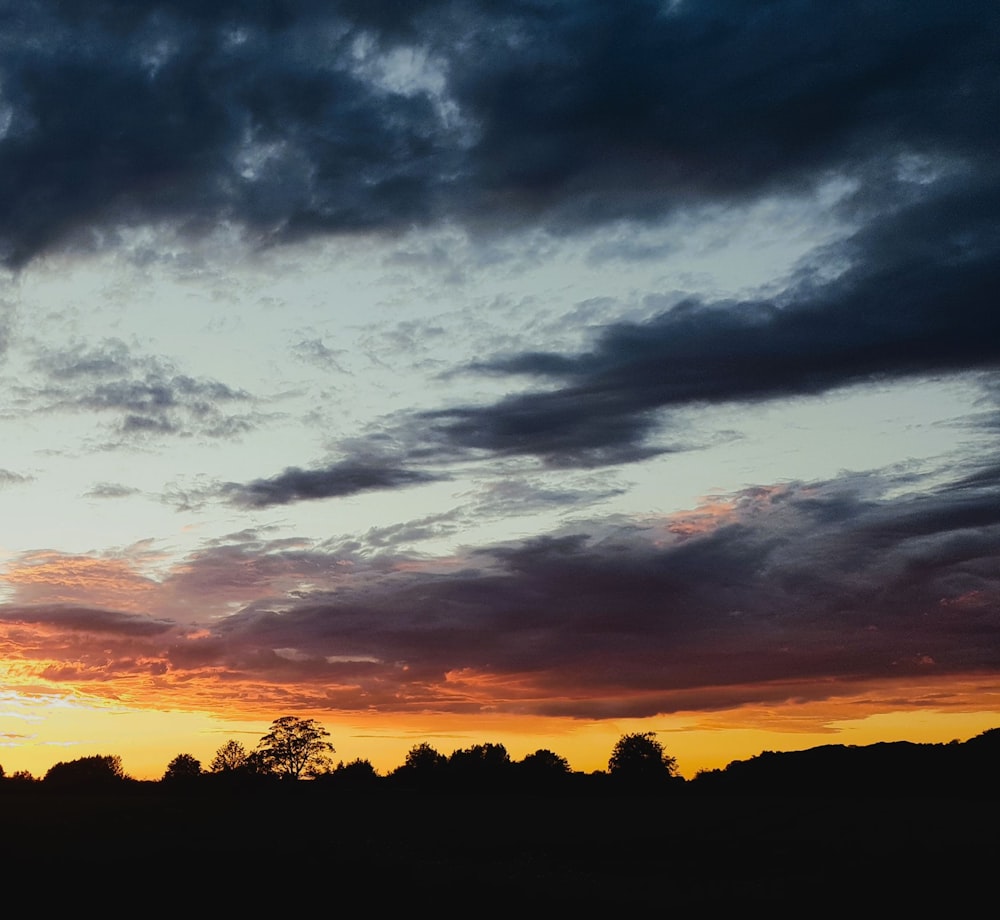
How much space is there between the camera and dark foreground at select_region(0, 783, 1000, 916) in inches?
2104

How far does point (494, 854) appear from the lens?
252ft

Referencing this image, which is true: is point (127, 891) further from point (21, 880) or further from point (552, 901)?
point (552, 901)

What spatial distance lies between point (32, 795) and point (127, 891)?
70.5 metres

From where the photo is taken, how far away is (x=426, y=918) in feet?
162

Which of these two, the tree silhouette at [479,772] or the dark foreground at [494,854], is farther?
the tree silhouette at [479,772]

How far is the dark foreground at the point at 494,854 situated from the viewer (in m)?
53.4

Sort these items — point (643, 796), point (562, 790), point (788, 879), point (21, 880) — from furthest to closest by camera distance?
point (562, 790), point (643, 796), point (788, 879), point (21, 880)

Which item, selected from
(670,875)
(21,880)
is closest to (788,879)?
(670,875)

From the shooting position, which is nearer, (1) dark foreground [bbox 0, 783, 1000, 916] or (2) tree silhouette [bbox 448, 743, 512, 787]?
(1) dark foreground [bbox 0, 783, 1000, 916]

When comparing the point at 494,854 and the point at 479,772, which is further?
the point at 479,772

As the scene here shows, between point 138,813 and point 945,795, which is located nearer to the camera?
point 138,813

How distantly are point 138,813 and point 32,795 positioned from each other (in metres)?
26.8

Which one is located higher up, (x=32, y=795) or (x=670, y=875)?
(x=32, y=795)

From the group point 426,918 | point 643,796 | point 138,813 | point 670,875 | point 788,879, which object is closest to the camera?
point 426,918
